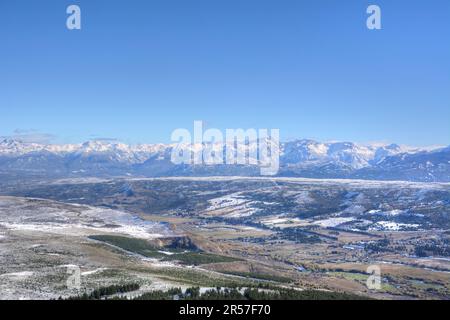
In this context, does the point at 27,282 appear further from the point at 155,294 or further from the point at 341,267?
the point at 341,267

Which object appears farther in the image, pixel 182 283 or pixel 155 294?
pixel 182 283

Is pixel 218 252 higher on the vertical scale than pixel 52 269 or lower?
lower
